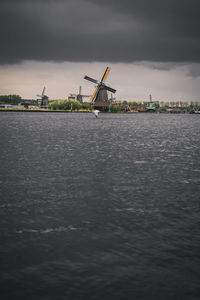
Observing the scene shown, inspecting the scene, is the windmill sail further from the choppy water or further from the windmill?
the choppy water

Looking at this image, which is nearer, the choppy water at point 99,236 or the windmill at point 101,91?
the choppy water at point 99,236

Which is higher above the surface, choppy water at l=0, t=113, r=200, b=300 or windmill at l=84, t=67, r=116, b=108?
windmill at l=84, t=67, r=116, b=108

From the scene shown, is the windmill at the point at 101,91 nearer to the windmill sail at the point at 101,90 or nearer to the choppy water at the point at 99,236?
the windmill sail at the point at 101,90

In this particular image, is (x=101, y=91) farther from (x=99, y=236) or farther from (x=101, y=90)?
(x=99, y=236)

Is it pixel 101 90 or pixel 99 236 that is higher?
pixel 101 90

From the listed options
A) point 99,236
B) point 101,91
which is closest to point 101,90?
point 101,91

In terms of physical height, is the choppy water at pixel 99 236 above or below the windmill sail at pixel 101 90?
below

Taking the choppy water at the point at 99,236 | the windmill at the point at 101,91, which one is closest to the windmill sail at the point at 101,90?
the windmill at the point at 101,91

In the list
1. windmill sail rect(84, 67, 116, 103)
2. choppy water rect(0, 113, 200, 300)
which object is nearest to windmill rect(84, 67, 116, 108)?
windmill sail rect(84, 67, 116, 103)

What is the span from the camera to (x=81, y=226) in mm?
12500

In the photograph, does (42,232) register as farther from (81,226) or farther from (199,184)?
(199,184)

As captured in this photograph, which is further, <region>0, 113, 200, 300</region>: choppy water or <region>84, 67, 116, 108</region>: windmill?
<region>84, 67, 116, 108</region>: windmill

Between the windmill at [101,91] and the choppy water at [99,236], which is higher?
the windmill at [101,91]

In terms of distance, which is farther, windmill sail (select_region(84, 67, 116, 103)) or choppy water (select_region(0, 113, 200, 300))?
windmill sail (select_region(84, 67, 116, 103))
